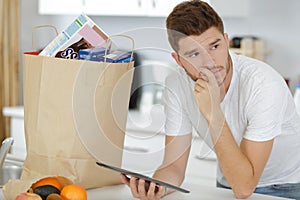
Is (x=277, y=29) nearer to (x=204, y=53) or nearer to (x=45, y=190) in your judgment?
(x=204, y=53)

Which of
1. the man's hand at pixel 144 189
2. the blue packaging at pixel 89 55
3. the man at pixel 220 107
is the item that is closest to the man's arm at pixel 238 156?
the man at pixel 220 107

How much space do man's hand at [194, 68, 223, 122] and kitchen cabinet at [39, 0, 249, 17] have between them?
4.56 feet

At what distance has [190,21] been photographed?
138cm

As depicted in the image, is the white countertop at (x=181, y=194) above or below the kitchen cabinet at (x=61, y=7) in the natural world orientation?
below

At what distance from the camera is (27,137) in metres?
1.39

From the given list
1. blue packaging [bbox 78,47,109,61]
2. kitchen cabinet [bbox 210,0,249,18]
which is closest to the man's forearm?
blue packaging [bbox 78,47,109,61]

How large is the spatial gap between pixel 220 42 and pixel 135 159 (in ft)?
1.24

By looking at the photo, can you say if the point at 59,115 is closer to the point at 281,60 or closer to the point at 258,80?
the point at 258,80

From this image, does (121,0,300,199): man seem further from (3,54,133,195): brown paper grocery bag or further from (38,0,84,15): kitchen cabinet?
(38,0,84,15): kitchen cabinet

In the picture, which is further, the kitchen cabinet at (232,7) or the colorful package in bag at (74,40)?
the kitchen cabinet at (232,7)

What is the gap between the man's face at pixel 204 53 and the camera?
53.4 inches

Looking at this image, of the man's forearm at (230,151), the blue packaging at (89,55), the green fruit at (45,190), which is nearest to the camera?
the green fruit at (45,190)

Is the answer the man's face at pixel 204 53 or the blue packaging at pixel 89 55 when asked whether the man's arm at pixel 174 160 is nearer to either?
the man's face at pixel 204 53

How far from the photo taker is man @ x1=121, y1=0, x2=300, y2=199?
1.38 m
